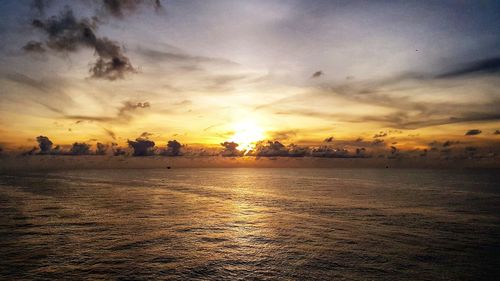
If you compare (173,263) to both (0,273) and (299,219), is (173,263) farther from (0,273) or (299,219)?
(299,219)

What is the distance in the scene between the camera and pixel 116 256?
30.7 metres

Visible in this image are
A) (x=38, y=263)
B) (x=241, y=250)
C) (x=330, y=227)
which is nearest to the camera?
(x=38, y=263)

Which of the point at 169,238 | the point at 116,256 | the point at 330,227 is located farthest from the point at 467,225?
the point at 116,256

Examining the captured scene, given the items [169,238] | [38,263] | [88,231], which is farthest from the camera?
[88,231]

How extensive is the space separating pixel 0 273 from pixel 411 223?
1895 inches

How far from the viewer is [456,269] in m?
27.0

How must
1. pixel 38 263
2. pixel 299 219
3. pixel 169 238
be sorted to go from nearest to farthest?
pixel 38 263
pixel 169 238
pixel 299 219

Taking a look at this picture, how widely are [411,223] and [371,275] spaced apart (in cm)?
2644

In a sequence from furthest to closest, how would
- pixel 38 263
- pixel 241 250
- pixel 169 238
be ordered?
pixel 169 238
pixel 241 250
pixel 38 263

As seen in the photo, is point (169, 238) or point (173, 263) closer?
point (173, 263)

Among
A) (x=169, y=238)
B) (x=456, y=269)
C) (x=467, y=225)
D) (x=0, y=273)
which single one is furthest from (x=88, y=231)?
(x=467, y=225)

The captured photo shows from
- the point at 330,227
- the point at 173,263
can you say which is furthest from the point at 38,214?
the point at 330,227

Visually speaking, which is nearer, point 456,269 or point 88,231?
point 456,269

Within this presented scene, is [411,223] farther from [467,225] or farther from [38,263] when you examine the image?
[38,263]
